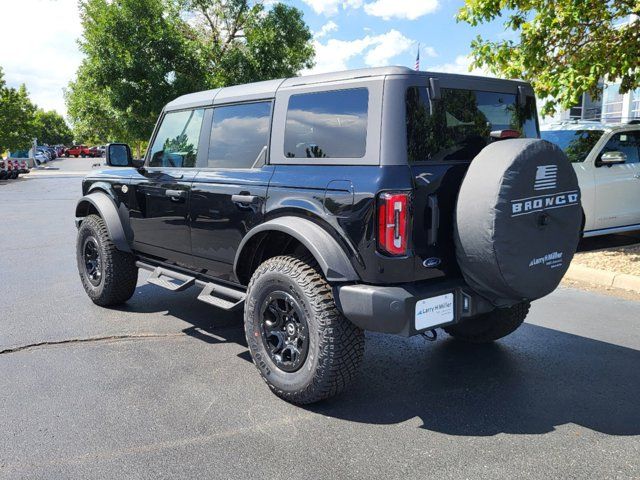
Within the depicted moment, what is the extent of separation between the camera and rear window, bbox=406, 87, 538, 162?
3.24 m

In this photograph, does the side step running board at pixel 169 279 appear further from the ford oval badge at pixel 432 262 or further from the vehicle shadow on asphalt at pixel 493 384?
the ford oval badge at pixel 432 262

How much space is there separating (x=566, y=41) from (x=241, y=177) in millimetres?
6055

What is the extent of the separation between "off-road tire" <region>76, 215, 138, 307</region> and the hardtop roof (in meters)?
1.31

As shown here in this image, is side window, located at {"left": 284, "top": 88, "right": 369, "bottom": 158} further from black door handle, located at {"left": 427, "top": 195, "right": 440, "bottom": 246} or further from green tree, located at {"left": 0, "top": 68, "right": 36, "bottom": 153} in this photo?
green tree, located at {"left": 0, "top": 68, "right": 36, "bottom": 153}

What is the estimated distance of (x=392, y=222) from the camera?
306cm

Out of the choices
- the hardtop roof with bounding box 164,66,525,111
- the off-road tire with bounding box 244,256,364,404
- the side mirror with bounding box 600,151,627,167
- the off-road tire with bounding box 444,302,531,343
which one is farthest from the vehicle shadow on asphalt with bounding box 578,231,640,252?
the off-road tire with bounding box 244,256,364,404

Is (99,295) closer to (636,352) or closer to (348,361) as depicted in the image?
Result: (348,361)

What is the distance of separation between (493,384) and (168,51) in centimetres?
1551

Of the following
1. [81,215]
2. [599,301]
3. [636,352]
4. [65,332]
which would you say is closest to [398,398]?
[636,352]

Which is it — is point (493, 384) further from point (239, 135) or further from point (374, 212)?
point (239, 135)

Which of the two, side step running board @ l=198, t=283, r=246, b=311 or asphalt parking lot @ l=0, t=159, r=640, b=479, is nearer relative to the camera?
asphalt parking lot @ l=0, t=159, r=640, b=479

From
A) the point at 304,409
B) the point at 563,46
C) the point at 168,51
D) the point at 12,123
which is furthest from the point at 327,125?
the point at 12,123

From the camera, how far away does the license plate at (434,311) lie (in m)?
3.12

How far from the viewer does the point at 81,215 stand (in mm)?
5871
